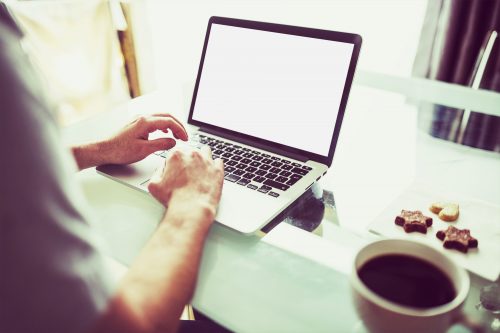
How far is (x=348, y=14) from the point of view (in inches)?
64.4

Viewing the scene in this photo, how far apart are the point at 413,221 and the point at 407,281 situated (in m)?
0.21

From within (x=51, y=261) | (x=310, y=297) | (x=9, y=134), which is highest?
(x=9, y=134)

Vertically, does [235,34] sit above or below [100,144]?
above

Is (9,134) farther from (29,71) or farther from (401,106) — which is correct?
(401,106)

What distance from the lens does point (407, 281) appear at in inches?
16.5

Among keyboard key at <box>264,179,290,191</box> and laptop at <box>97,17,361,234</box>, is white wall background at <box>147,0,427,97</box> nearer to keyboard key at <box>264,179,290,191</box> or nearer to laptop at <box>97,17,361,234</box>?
laptop at <box>97,17,361,234</box>

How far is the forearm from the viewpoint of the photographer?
39 centimetres

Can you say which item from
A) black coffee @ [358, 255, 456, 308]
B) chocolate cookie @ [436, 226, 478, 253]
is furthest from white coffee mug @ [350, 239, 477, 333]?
chocolate cookie @ [436, 226, 478, 253]

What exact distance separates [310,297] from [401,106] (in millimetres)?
807

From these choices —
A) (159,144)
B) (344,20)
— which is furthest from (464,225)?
(344,20)

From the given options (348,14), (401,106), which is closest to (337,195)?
(401,106)

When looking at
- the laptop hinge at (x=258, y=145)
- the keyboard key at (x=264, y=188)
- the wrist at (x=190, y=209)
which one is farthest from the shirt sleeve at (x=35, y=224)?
the laptop hinge at (x=258, y=145)

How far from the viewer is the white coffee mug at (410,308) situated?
1.20 feet

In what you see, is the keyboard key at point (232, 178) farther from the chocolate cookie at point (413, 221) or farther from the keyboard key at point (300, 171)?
the chocolate cookie at point (413, 221)
